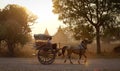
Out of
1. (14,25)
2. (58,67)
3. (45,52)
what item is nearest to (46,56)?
(45,52)

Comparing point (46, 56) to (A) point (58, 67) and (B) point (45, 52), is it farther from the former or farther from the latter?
(A) point (58, 67)

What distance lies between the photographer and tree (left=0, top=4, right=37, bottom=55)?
4797 cm

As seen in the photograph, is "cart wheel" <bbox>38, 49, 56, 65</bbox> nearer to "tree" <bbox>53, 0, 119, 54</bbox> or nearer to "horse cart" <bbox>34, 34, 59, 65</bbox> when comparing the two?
"horse cart" <bbox>34, 34, 59, 65</bbox>

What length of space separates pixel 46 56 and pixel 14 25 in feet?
71.4

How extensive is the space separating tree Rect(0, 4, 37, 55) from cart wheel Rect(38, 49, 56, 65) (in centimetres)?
2080

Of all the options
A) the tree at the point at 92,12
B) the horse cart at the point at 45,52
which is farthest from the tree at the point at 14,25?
the horse cart at the point at 45,52

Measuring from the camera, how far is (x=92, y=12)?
50.1m

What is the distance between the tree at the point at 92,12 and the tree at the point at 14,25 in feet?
23.8

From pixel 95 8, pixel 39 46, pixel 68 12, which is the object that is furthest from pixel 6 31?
pixel 39 46

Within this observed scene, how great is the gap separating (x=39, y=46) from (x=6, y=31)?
2091 cm

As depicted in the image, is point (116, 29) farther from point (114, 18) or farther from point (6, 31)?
point (6, 31)

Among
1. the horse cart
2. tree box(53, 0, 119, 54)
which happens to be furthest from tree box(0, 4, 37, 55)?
the horse cart

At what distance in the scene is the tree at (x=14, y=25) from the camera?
48.0 m

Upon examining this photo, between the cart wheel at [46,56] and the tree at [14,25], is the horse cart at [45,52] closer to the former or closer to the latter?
the cart wheel at [46,56]
